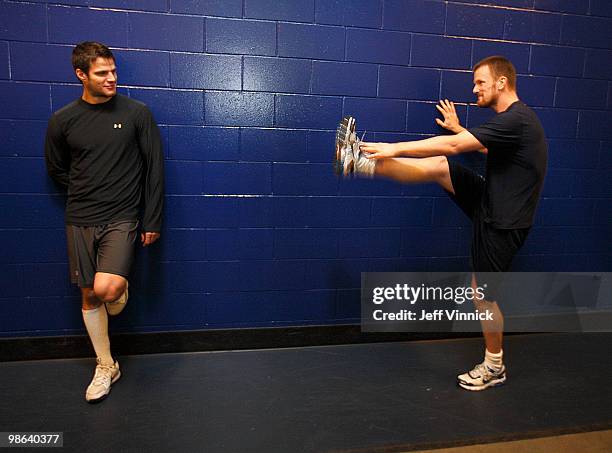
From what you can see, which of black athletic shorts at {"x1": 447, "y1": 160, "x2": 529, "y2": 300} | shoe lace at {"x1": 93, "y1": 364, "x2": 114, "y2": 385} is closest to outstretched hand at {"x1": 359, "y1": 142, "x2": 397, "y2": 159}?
black athletic shorts at {"x1": 447, "y1": 160, "x2": 529, "y2": 300}

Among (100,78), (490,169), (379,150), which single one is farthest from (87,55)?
(490,169)

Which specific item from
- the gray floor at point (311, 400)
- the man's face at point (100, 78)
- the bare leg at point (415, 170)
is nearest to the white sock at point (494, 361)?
the gray floor at point (311, 400)

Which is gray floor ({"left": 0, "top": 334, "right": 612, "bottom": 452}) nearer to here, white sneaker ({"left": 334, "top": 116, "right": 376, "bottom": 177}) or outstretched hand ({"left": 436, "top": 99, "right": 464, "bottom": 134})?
white sneaker ({"left": 334, "top": 116, "right": 376, "bottom": 177})

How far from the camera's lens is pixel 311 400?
98.8 inches

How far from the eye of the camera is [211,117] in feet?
9.39

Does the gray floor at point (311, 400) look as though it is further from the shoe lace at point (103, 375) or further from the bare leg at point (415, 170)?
the bare leg at point (415, 170)

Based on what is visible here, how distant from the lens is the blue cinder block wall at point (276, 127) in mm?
2695

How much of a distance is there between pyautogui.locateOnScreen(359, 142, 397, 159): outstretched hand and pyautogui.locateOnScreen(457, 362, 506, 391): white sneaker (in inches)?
52.9

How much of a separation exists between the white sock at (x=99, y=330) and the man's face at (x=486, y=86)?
90.6 inches

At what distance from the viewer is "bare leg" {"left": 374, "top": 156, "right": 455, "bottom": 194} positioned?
7.95 ft

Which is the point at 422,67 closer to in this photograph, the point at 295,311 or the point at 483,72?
the point at 483,72

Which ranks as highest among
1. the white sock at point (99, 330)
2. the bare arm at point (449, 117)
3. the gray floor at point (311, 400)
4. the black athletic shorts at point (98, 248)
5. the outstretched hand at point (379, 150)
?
the bare arm at point (449, 117)

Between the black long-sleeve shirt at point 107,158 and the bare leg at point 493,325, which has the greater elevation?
the black long-sleeve shirt at point 107,158

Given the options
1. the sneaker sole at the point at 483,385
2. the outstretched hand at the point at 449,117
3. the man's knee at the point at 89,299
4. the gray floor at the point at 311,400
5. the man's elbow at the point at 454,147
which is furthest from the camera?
the outstretched hand at the point at 449,117
